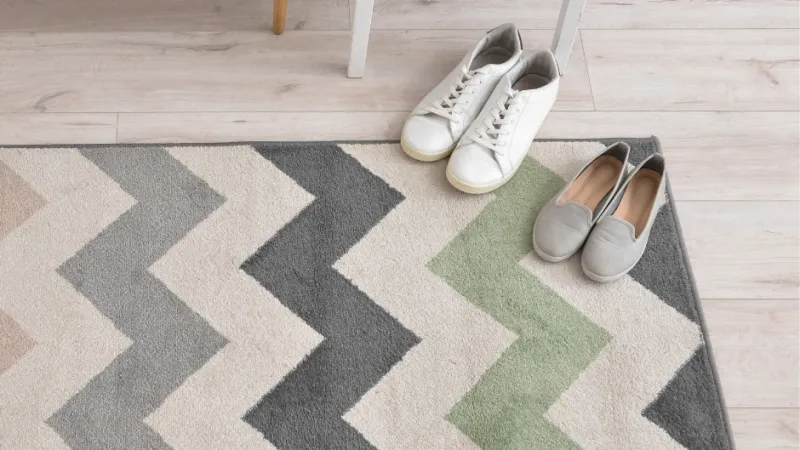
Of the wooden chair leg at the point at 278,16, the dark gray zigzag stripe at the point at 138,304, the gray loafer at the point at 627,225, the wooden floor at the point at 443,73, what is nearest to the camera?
the dark gray zigzag stripe at the point at 138,304

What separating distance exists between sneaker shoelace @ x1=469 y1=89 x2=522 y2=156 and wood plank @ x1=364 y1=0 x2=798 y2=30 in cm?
30

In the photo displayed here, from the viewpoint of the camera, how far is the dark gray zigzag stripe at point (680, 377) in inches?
49.0

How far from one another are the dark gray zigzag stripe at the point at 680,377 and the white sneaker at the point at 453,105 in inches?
15.2

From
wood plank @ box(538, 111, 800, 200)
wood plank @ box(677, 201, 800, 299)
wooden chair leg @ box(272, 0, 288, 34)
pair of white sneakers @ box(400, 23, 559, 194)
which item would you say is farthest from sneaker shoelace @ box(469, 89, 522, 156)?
wooden chair leg @ box(272, 0, 288, 34)

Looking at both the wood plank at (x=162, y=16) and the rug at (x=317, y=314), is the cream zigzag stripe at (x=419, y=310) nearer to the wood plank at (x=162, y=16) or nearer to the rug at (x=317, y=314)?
the rug at (x=317, y=314)

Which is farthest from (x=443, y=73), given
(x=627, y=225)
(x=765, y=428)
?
(x=765, y=428)

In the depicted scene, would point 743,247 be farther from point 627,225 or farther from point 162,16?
point 162,16

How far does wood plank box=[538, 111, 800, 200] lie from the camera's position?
149cm

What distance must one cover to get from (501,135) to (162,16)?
0.74 meters

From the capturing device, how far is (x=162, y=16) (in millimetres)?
1633

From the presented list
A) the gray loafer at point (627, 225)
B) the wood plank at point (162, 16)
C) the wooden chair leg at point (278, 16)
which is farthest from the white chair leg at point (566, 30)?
the wooden chair leg at point (278, 16)

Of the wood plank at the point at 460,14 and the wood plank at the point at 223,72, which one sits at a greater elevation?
the wood plank at the point at 460,14

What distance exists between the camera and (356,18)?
1.44 meters

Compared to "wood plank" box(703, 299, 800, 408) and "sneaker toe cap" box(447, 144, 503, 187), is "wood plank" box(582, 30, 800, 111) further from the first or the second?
"wood plank" box(703, 299, 800, 408)
